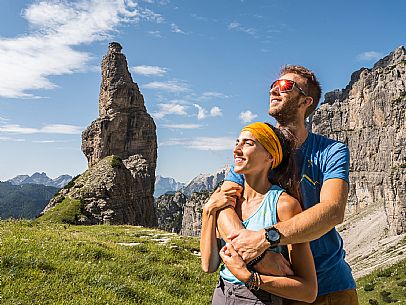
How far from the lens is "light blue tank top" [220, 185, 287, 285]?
14.5 ft

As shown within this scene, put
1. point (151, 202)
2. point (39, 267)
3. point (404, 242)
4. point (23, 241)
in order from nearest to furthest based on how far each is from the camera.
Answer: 1. point (39, 267)
2. point (23, 241)
3. point (151, 202)
4. point (404, 242)

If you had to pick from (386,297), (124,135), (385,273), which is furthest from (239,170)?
(124,135)

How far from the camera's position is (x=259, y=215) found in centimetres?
454

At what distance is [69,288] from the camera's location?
9.50 metres

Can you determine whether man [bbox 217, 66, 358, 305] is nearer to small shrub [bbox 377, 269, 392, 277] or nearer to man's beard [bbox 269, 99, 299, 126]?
man's beard [bbox 269, 99, 299, 126]

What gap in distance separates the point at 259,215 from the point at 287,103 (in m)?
1.62

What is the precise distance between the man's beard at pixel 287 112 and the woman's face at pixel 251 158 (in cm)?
70

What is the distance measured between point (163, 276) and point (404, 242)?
107 metres

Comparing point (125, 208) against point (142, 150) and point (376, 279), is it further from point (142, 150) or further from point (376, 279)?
point (376, 279)

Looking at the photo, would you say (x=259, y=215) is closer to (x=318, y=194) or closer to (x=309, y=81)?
(x=318, y=194)

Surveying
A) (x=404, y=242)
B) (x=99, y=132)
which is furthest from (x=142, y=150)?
(x=404, y=242)

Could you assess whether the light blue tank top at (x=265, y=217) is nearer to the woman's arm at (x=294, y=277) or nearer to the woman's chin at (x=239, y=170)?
the woman's arm at (x=294, y=277)

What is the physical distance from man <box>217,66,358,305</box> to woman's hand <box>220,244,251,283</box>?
69 millimetres

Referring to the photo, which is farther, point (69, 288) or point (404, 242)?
point (404, 242)
